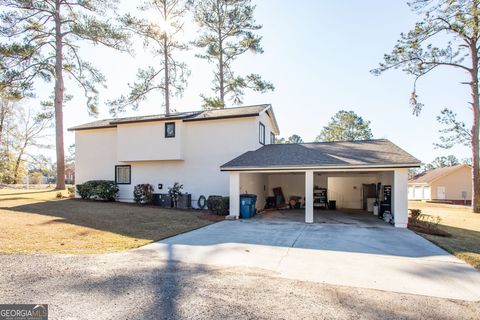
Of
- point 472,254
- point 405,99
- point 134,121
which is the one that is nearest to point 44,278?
point 472,254

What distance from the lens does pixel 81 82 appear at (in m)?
22.6

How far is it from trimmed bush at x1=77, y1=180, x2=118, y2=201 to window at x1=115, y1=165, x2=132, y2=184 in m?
0.53

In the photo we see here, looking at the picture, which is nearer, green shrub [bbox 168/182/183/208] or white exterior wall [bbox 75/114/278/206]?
white exterior wall [bbox 75/114/278/206]

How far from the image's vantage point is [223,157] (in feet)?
52.4

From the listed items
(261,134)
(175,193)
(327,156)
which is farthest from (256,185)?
(327,156)

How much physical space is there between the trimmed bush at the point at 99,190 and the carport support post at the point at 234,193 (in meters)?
8.41

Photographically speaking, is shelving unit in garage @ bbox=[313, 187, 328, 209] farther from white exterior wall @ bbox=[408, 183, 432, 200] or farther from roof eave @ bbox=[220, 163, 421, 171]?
white exterior wall @ bbox=[408, 183, 432, 200]

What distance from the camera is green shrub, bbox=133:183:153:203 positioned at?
16.8 meters

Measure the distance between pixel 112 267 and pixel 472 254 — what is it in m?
8.36

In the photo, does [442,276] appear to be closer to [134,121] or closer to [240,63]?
[134,121]

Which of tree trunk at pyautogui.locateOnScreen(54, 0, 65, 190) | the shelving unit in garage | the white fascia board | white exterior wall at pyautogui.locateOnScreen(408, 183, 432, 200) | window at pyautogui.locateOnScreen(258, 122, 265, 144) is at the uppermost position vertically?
tree trunk at pyautogui.locateOnScreen(54, 0, 65, 190)

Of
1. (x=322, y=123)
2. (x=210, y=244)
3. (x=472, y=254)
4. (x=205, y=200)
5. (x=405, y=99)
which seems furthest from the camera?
(x=322, y=123)

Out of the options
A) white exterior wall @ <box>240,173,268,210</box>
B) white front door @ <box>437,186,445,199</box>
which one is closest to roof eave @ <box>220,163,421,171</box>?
white exterior wall @ <box>240,173,268,210</box>

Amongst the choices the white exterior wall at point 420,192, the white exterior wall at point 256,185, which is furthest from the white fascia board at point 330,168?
the white exterior wall at point 420,192
